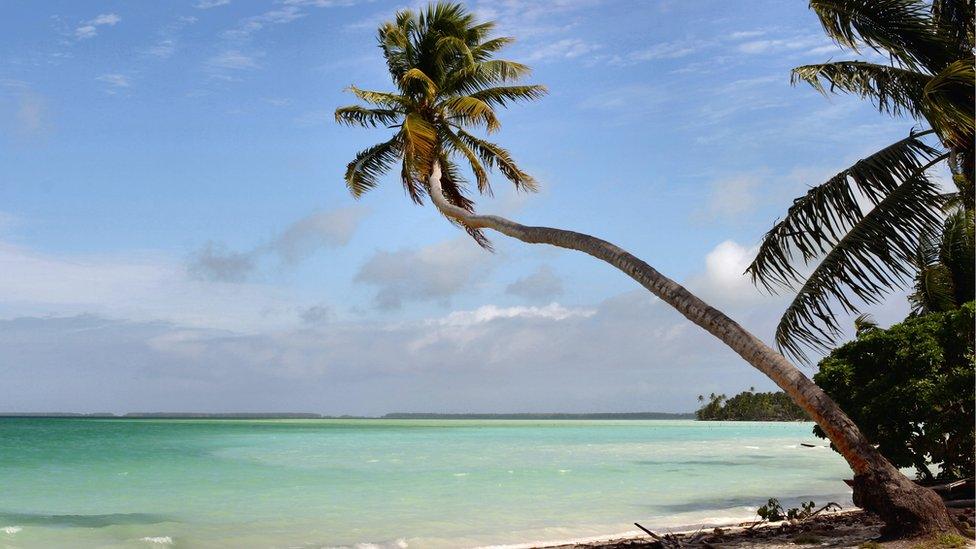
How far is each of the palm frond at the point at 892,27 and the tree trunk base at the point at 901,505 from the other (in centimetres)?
457

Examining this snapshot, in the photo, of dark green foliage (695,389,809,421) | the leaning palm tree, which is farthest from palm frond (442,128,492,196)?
dark green foliage (695,389,809,421)

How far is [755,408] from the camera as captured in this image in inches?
4323

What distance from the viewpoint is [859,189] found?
30.3ft

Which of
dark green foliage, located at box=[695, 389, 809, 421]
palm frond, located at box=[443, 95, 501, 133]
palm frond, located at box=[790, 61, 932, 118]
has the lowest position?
dark green foliage, located at box=[695, 389, 809, 421]

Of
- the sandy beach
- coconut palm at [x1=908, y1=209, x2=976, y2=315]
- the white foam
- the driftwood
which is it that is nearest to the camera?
the sandy beach

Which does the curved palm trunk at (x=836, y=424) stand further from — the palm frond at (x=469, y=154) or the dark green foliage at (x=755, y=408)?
the dark green foliage at (x=755, y=408)

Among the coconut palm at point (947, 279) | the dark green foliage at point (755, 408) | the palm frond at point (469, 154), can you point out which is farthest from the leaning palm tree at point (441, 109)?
the dark green foliage at point (755, 408)

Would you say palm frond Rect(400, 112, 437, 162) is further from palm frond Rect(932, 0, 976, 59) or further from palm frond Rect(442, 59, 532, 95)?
palm frond Rect(932, 0, 976, 59)

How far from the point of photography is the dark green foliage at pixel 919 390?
10.3m

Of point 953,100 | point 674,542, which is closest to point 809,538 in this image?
point 674,542

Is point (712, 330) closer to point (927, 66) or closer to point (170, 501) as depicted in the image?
point (927, 66)

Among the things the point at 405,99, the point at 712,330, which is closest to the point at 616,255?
the point at 712,330

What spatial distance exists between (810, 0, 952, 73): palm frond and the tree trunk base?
4.57 meters

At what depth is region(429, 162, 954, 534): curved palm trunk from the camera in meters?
7.03
